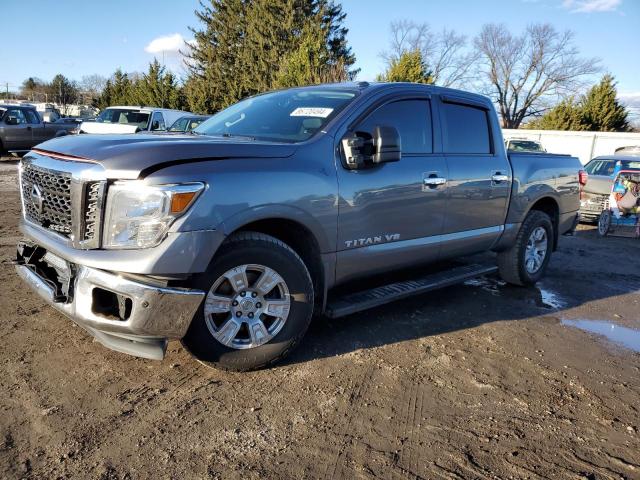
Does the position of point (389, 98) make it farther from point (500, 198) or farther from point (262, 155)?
point (500, 198)

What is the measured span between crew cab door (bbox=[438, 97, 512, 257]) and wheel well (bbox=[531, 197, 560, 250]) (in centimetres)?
100

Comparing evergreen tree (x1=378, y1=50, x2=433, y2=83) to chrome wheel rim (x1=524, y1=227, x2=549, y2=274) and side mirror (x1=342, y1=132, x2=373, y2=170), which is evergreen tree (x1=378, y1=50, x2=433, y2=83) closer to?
chrome wheel rim (x1=524, y1=227, x2=549, y2=274)

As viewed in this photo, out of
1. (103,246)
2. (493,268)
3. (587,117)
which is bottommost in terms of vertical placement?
(493,268)

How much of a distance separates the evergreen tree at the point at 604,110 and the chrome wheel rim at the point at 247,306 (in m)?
34.1

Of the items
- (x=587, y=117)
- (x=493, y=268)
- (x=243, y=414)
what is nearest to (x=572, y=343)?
(x=493, y=268)

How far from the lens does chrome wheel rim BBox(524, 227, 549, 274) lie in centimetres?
577

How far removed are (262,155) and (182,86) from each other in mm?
39519

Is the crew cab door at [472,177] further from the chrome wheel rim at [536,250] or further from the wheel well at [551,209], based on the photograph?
the wheel well at [551,209]

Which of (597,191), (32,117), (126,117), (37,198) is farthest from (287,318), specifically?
(32,117)

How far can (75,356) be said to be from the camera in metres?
Result: 3.41

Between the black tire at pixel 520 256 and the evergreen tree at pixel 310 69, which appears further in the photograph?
the evergreen tree at pixel 310 69

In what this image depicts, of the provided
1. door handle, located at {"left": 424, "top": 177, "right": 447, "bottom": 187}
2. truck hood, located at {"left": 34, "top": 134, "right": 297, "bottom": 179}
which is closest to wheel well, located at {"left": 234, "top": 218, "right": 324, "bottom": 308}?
truck hood, located at {"left": 34, "top": 134, "right": 297, "bottom": 179}

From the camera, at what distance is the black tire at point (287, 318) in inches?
120

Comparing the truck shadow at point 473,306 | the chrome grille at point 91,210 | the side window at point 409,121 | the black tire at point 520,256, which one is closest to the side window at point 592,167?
the truck shadow at point 473,306
